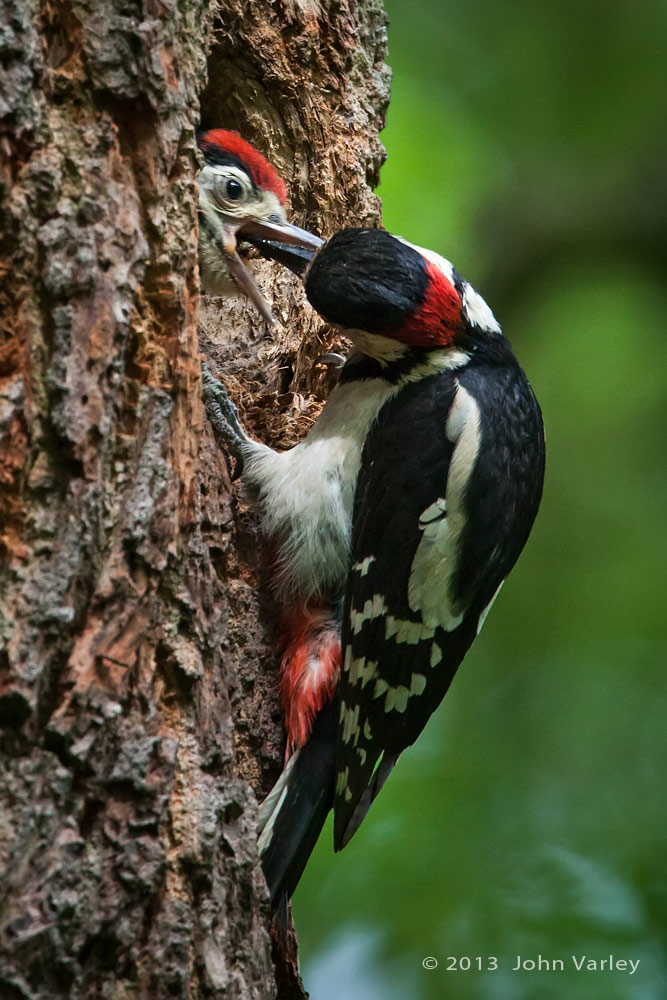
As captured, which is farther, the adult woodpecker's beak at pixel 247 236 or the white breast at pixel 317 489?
the adult woodpecker's beak at pixel 247 236

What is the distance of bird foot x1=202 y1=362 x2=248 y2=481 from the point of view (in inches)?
77.5

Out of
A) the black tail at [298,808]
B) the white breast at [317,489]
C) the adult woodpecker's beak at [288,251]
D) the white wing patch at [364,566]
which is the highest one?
the adult woodpecker's beak at [288,251]

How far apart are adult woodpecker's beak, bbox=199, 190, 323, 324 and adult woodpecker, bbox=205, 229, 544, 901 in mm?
280

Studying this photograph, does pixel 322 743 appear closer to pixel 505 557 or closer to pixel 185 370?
pixel 505 557

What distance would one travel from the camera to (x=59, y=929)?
1.19 metres

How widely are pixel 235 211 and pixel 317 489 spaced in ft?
2.32

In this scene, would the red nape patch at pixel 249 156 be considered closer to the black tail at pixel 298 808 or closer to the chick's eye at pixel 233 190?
the chick's eye at pixel 233 190

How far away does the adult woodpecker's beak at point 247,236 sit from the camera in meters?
2.26

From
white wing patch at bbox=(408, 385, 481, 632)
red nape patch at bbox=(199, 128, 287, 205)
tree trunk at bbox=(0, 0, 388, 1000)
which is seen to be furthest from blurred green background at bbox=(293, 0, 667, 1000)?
tree trunk at bbox=(0, 0, 388, 1000)

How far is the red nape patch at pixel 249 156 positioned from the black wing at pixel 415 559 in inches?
24.7

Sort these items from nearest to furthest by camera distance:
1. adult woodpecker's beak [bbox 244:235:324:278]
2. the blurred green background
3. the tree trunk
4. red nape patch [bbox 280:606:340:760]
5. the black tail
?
the tree trunk, the black tail, red nape patch [bbox 280:606:340:760], adult woodpecker's beak [bbox 244:235:324:278], the blurred green background

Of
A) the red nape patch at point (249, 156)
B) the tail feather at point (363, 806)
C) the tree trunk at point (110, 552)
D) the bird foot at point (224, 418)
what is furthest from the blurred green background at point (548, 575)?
the tree trunk at point (110, 552)

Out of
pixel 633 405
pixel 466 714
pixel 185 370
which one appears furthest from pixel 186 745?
pixel 633 405

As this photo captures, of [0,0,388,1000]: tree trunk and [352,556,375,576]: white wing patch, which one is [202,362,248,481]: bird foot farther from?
[0,0,388,1000]: tree trunk
